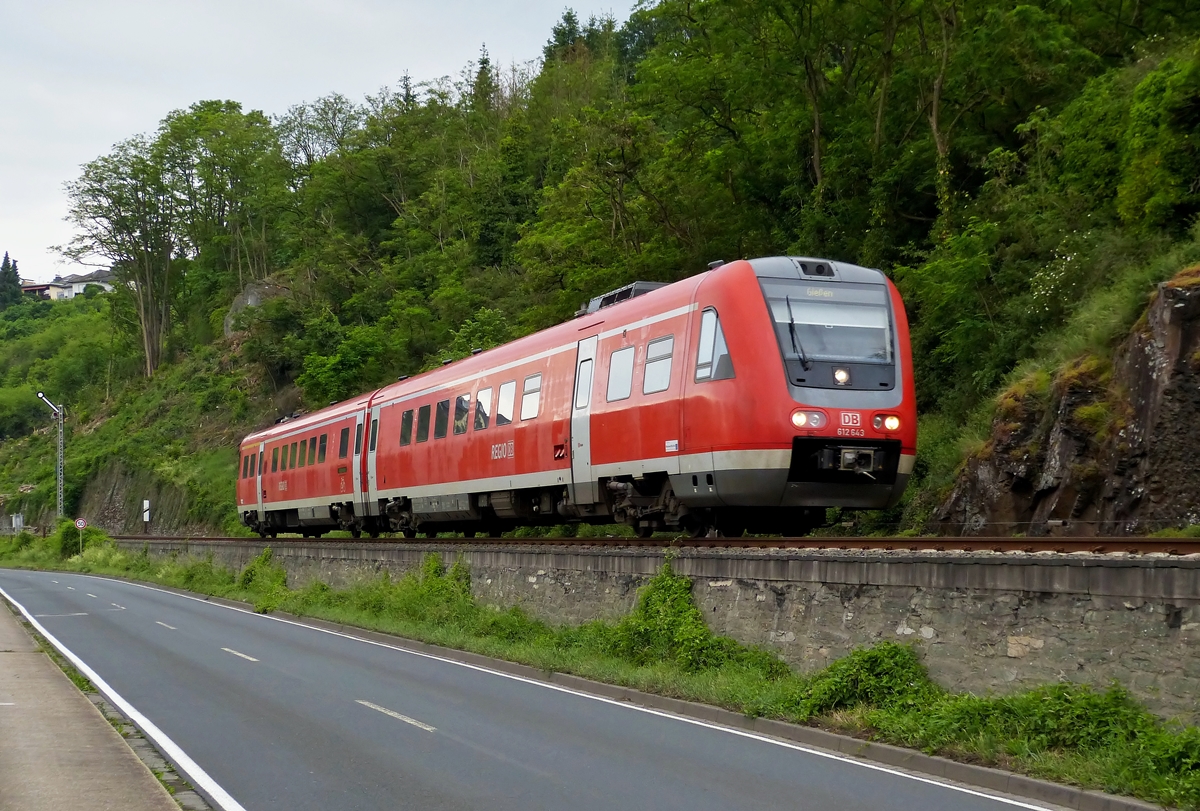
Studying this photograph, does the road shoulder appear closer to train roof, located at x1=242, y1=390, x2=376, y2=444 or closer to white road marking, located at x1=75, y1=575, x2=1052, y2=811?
white road marking, located at x1=75, y1=575, x2=1052, y2=811

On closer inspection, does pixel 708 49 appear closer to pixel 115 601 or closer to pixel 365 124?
pixel 115 601

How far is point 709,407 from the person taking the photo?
14.2 meters

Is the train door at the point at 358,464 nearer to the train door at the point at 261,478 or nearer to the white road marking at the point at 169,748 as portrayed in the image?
the white road marking at the point at 169,748

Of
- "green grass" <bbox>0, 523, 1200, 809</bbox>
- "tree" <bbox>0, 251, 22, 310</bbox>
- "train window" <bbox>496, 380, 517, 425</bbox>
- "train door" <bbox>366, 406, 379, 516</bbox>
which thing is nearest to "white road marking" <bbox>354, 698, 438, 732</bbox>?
"green grass" <bbox>0, 523, 1200, 809</bbox>

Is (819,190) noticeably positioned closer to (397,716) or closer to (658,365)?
(658,365)

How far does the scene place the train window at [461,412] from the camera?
70.7ft

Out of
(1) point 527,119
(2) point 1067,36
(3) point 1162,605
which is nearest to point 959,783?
(3) point 1162,605

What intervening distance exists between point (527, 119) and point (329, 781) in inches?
2517

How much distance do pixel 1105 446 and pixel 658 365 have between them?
5.62 meters

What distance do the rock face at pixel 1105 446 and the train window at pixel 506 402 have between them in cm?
688

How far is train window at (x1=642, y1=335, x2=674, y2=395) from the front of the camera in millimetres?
15262

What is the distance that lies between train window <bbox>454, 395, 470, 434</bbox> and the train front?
809 centimetres

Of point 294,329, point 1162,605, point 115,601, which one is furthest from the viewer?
point 294,329

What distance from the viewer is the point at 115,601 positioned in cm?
3544
